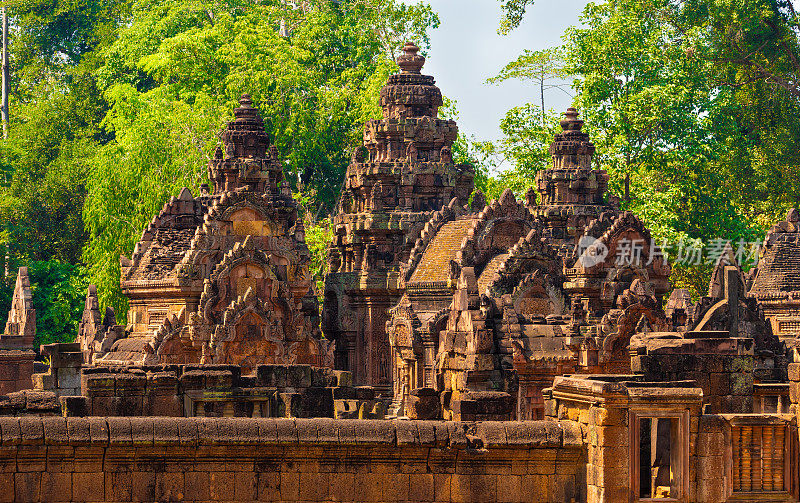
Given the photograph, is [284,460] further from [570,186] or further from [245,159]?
[570,186]

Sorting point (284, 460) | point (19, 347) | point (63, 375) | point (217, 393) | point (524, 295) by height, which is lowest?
point (284, 460)

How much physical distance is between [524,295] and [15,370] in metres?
10.7

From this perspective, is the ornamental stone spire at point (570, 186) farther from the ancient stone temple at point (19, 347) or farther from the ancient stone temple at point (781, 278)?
the ancient stone temple at point (19, 347)

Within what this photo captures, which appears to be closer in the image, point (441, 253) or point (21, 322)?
point (21, 322)

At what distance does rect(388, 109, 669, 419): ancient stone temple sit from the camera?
23.4 m

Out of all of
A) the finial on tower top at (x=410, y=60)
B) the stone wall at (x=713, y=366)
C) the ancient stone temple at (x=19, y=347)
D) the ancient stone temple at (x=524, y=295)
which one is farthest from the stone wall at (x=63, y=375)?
the finial on tower top at (x=410, y=60)

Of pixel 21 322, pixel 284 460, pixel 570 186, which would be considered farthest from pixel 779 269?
pixel 284 460

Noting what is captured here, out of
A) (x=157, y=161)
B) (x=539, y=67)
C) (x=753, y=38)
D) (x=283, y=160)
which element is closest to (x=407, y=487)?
(x=157, y=161)

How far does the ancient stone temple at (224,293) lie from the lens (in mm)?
30906

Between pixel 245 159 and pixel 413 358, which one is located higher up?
pixel 245 159

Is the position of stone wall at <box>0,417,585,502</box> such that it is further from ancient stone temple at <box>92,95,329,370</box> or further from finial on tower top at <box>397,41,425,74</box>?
finial on tower top at <box>397,41,425,74</box>

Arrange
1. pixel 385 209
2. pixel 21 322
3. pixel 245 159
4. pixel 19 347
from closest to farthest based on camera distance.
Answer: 1. pixel 19 347
2. pixel 21 322
3. pixel 245 159
4. pixel 385 209

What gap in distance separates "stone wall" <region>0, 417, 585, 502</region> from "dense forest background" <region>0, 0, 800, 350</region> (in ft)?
108

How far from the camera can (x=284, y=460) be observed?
1577 centimetres
